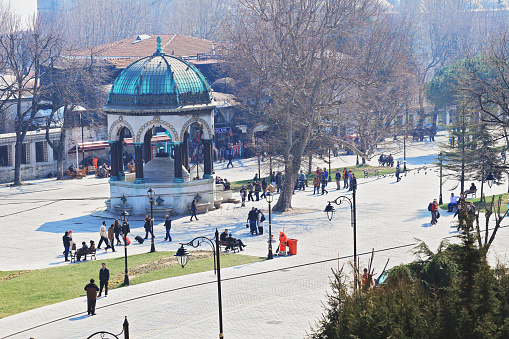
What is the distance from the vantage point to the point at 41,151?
56.4m

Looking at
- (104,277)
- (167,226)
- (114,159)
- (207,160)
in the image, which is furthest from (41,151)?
(104,277)

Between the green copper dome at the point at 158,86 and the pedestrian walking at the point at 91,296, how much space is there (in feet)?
61.7

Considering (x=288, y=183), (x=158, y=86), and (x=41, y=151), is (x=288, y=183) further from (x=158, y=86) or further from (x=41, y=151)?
(x=41, y=151)

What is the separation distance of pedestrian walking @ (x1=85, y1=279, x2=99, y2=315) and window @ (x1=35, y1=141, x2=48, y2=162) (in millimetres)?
32660

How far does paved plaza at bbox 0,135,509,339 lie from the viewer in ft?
79.8

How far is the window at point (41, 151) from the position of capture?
56.1 metres

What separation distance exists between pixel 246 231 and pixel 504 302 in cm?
2317

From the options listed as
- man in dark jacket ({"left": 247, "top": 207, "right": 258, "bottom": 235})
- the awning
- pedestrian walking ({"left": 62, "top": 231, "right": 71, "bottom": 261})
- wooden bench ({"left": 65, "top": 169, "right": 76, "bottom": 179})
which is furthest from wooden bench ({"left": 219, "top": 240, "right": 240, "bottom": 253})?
the awning

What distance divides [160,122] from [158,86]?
189 cm

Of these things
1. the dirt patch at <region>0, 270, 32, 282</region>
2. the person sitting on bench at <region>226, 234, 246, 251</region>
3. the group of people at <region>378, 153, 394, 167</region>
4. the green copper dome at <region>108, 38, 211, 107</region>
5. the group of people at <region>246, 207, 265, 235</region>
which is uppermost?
the green copper dome at <region>108, 38, 211, 107</region>

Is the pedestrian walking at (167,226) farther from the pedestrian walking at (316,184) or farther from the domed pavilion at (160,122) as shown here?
the pedestrian walking at (316,184)

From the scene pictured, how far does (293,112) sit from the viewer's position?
4403 cm

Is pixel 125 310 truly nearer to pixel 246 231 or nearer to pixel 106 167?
pixel 246 231

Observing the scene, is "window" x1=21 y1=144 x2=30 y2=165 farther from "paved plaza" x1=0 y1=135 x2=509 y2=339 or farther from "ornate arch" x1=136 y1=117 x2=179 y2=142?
"ornate arch" x1=136 y1=117 x2=179 y2=142
